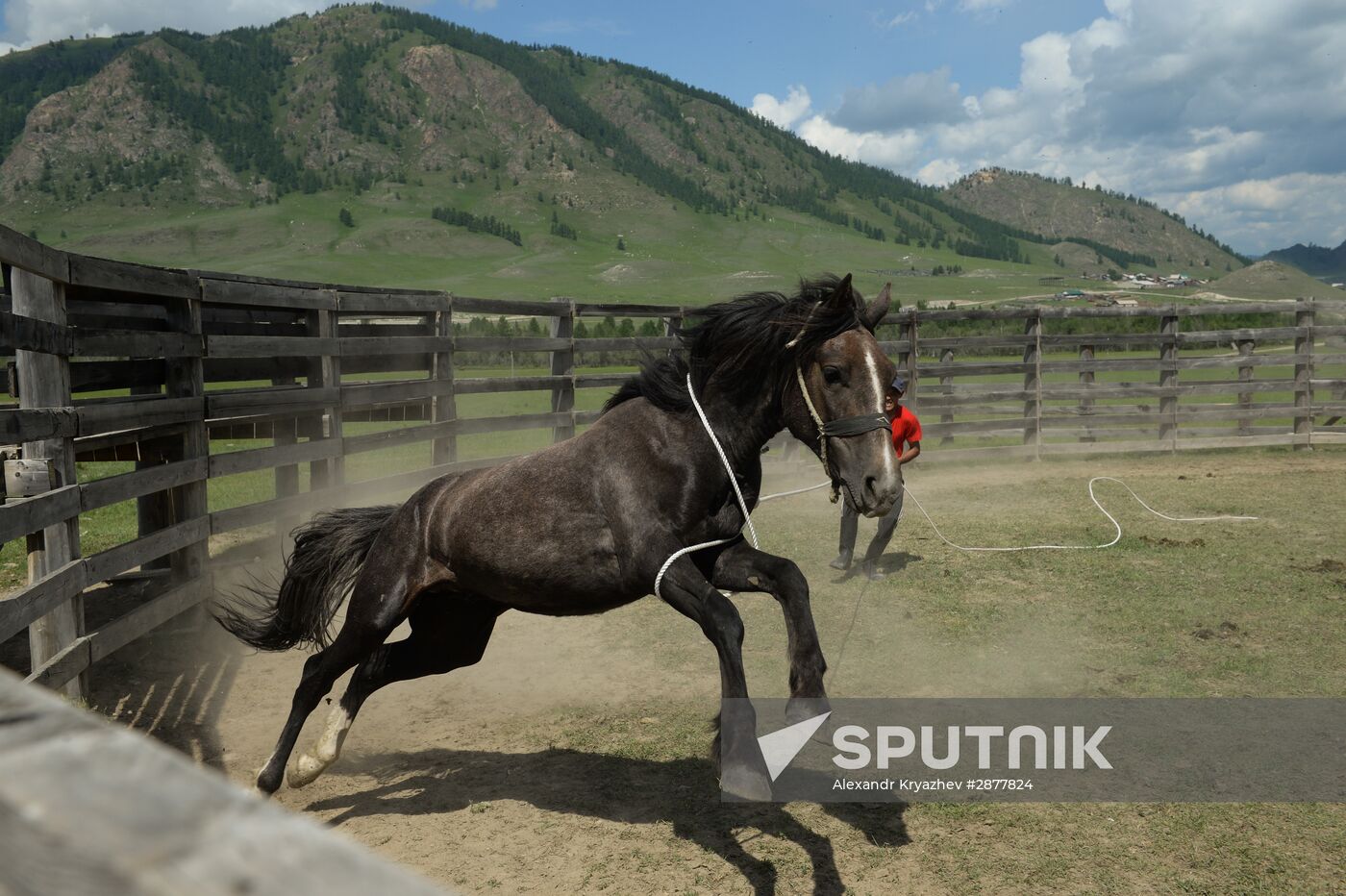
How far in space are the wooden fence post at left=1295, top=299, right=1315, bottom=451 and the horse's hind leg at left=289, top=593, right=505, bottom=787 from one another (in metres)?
15.5

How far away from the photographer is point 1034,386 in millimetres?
15656

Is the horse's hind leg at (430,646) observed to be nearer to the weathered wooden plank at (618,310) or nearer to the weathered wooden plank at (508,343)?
the weathered wooden plank at (508,343)

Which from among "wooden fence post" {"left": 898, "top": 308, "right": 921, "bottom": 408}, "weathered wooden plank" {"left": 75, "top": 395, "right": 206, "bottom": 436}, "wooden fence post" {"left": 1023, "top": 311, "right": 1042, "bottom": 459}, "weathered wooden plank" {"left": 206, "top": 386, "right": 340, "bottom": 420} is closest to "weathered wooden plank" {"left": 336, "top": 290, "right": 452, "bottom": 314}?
"weathered wooden plank" {"left": 206, "top": 386, "right": 340, "bottom": 420}

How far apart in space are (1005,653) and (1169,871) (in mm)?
2712

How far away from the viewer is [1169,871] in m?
3.43

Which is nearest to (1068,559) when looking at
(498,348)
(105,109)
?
(498,348)

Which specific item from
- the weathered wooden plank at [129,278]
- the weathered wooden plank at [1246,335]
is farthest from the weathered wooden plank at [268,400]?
the weathered wooden plank at [1246,335]

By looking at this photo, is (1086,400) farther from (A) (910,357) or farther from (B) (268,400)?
(B) (268,400)

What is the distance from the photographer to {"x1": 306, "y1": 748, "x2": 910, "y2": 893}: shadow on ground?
3.82m

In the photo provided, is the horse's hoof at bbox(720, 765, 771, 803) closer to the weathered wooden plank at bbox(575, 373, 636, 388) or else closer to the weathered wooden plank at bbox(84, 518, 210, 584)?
the weathered wooden plank at bbox(84, 518, 210, 584)

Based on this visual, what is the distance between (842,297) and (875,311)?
0.40m

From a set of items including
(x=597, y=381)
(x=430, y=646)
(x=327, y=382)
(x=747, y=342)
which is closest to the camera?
(x=747, y=342)

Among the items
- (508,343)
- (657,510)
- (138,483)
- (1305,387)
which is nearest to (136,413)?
(138,483)

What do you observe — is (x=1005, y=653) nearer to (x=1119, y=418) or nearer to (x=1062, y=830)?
(x=1062, y=830)
